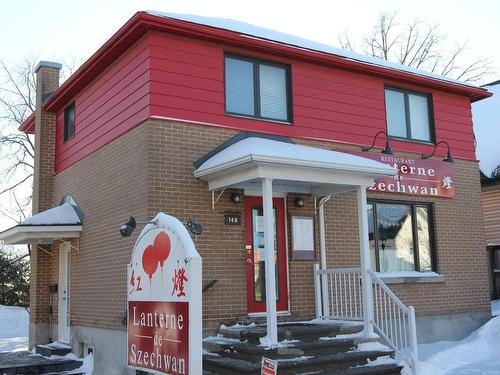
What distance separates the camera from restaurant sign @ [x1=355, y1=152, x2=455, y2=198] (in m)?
12.1

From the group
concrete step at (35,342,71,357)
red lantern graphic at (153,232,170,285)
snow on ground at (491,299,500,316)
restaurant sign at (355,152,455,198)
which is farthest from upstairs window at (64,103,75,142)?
snow on ground at (491,299,500,316)

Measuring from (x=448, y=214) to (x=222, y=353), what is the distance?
6606 mm

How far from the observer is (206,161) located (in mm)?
10008

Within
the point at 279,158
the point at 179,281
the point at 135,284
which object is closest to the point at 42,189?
the point at 279,158

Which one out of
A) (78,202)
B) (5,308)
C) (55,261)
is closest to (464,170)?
(78,202)

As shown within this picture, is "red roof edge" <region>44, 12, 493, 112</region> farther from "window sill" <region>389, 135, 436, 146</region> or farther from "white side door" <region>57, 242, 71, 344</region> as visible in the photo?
"white side door" <region>57, 242, 71, 344</region>

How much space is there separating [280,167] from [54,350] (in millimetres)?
6649

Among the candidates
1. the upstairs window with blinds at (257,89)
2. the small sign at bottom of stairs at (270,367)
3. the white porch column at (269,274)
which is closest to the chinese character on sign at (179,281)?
the small sign at bottom of stairs at (270,367)

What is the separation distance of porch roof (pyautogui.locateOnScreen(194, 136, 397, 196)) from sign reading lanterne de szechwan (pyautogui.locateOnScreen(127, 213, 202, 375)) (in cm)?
380

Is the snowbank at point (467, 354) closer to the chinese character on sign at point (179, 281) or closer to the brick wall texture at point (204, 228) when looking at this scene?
the brick wall texture at point (204, 228)

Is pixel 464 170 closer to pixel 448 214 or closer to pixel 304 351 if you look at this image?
pixel 448 214

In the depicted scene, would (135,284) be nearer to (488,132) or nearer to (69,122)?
(69,122)

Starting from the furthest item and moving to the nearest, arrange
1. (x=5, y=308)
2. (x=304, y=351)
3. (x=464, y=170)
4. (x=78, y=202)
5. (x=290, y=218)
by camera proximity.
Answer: (x=5, y=308) < (x=464, y=170) < (x=78, y=202) < (x=290, y=218) < (x=304, y=351)

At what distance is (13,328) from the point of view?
70.1 feet
